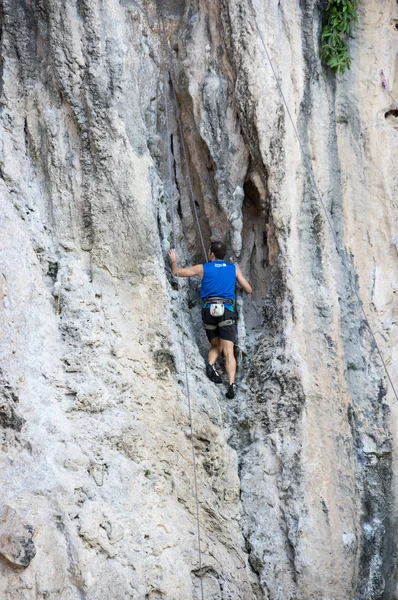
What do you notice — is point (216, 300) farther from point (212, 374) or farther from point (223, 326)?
point (212, 374)

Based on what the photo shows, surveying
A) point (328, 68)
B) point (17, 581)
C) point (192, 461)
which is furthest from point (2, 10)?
Result: point (17, 581)

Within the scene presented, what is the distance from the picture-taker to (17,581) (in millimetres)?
5320

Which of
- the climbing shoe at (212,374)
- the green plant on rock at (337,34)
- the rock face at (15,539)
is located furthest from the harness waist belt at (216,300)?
the rock face at (15,539)

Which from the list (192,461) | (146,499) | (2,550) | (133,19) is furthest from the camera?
(133,19)

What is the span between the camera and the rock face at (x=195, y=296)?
20.1 ft

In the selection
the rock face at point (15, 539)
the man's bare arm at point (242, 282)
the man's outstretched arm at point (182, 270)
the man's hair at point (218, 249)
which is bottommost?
the rock face at point (15, 539)

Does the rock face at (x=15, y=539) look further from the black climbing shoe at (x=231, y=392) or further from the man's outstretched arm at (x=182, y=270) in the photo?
the man's outstretched arm at (x=182, y=270)

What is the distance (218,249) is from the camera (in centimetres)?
731

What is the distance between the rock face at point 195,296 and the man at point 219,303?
0.51ft

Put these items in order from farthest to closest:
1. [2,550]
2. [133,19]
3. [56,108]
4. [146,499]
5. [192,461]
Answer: [133,19] → [56,108] → [192,461] → [146,499] → [2,550]

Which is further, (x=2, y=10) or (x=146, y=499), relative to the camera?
(x=2, y=10)

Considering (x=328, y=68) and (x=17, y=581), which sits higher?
(x=328, y=68)

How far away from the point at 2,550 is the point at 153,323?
2.30 m

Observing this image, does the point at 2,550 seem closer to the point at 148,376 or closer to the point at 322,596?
the point at 148,376
